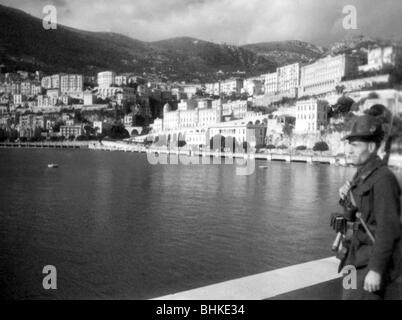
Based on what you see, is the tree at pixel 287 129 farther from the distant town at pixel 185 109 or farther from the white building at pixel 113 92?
the white building at pixel 113 92

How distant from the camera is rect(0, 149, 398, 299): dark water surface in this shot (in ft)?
23.5

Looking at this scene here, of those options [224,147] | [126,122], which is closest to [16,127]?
[126,122]

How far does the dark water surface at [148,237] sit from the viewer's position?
7.15m

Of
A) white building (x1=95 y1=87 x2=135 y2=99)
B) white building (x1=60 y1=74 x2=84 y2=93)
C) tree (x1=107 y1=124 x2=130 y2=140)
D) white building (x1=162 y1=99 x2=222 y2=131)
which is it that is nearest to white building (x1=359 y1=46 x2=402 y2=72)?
white building (x1=162 y1=99 x2=222 y2=131)

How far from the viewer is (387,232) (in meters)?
1.62

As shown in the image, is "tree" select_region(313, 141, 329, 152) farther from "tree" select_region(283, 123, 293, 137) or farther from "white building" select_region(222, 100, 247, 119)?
"white building" select_region(222, 100, 247, 119)

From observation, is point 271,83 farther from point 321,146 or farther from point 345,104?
point 345,104

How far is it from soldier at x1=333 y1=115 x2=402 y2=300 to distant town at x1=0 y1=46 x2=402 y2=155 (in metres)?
30.8

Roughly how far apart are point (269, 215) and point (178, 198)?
16.2ft

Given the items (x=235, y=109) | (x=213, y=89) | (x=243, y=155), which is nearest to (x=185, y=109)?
(x=235, y=109)

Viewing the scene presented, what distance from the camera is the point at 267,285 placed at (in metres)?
2.42

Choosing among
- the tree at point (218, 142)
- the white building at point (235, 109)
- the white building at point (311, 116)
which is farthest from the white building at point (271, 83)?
the white building at point (311, 116)

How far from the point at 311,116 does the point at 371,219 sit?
154ft
